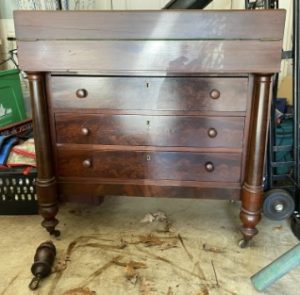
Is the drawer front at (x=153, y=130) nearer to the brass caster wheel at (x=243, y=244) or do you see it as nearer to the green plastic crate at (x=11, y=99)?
the brass caster wheel at (x=243, y=244)

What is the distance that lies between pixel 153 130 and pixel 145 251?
520 mm

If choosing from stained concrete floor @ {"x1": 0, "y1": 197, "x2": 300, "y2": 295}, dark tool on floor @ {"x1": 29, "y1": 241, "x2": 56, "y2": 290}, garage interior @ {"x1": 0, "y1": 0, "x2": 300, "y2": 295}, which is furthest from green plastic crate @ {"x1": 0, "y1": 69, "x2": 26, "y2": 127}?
dark tool on floor @ {"x1": 29, "y1": 241, "x2": 56, "y2": 290}

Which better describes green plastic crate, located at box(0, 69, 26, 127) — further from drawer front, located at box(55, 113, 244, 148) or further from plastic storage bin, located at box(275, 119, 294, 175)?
plastic storage bin, located at box(275, 119, 294, 175)

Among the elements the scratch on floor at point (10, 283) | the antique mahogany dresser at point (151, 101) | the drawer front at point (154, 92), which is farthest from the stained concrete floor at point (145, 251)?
the drawer front at point (154, 92)

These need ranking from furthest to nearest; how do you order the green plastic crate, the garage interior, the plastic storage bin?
the green plastic crate
the plastic storage bin
the garage interior

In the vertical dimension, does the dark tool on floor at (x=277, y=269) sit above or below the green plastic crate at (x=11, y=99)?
below

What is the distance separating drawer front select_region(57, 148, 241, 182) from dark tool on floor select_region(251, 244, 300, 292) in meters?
0.36

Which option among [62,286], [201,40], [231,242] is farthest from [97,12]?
[231,242]

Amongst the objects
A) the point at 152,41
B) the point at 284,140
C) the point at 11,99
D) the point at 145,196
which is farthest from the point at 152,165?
the point at 11,99

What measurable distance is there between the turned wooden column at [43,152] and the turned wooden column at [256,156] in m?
0.80

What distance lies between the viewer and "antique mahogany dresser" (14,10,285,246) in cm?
110

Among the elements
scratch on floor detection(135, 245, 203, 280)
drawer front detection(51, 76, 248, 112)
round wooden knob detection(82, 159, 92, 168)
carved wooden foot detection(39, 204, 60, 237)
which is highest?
drawer front detection(51, 76, 248, 112)

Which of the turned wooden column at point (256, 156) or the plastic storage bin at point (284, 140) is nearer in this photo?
the turned wooden column at point (256, 156)

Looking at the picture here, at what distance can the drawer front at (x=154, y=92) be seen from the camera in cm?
119
